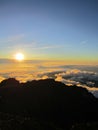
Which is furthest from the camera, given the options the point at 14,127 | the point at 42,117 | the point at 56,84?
the point at 56,84

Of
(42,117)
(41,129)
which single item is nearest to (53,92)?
(42,117)

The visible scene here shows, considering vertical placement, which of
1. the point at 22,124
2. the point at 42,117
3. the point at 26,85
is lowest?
the point at 42,117

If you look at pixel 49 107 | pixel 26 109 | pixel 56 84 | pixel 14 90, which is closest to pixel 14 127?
pixel 26 109

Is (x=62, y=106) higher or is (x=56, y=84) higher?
(x=56, y=84)

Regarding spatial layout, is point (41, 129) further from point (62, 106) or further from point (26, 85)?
point (26, 85)

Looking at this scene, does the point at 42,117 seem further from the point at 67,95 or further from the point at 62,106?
the point at 67,95

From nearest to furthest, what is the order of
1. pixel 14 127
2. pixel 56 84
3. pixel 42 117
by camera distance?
pixel 14 127
pixel 42 117
pixel 56 84

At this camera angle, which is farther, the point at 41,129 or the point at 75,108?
the point at 75,108
